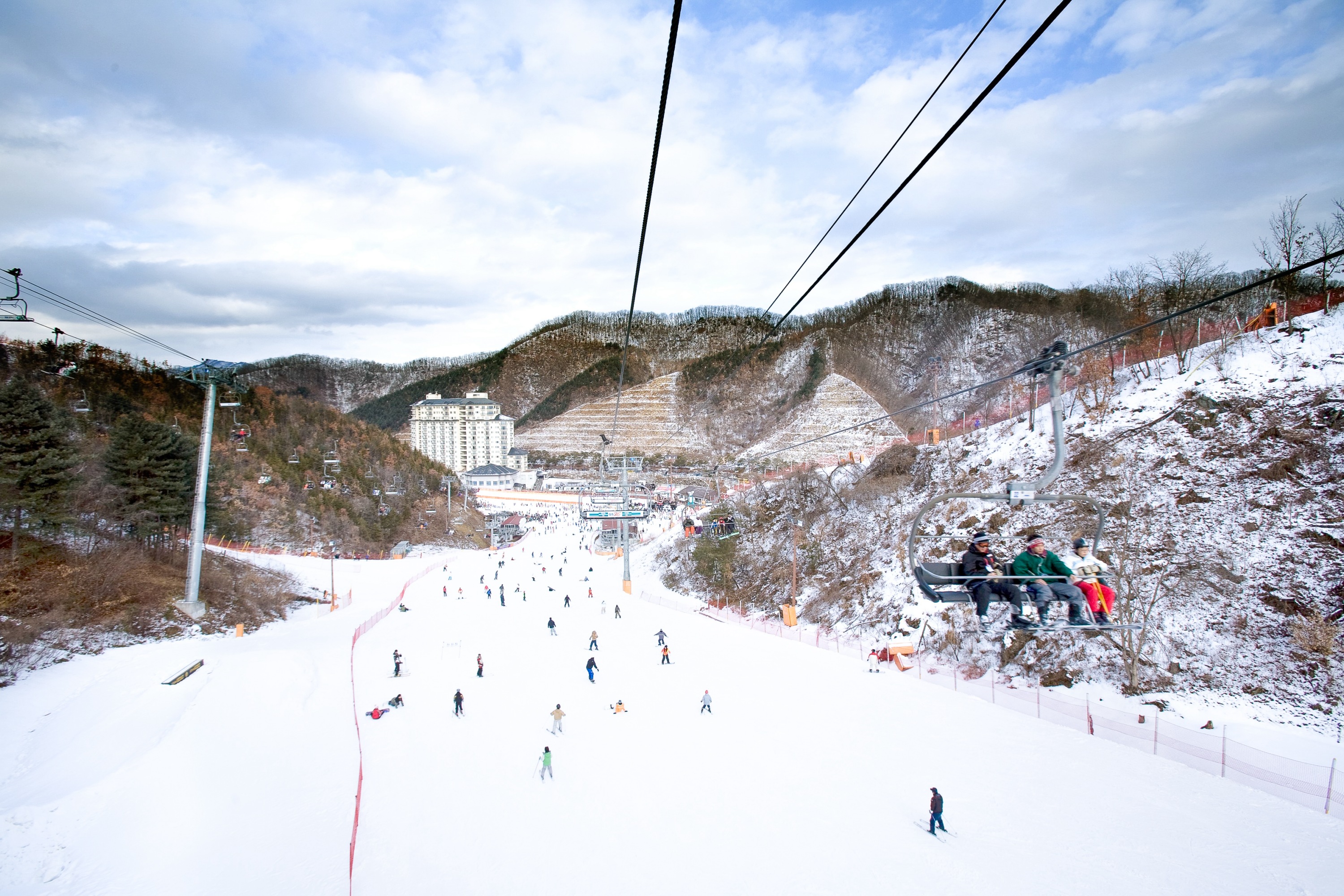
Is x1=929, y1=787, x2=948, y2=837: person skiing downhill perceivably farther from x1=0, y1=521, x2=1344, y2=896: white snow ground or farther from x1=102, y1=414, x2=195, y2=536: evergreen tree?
x1=102, y1=414, x2=195, y2=536: evergreen tree

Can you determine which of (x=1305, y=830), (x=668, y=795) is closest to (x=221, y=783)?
(x=668, y=795)

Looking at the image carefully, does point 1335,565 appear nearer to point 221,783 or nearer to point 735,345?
point 221,783

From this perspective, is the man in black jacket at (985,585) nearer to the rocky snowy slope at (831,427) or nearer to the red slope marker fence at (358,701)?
the red slope marker fence at (358,701)

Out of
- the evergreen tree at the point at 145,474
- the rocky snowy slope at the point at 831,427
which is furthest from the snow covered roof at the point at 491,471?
the evergreen tree at the point at 145,474

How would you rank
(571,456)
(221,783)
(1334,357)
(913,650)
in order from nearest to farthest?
(221,783)
(913,650)
(1334,357)
(571,456)

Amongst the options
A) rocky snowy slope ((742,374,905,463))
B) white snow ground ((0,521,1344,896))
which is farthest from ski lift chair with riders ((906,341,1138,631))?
rocky snowy slope ((742,374,905,463))

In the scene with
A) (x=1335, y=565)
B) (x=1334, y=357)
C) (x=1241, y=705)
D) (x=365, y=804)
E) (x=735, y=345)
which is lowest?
(x=365, y=804)

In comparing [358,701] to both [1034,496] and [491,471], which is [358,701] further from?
[491,471]

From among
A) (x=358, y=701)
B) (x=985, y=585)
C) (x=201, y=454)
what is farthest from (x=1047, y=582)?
(x=201, y=454)
